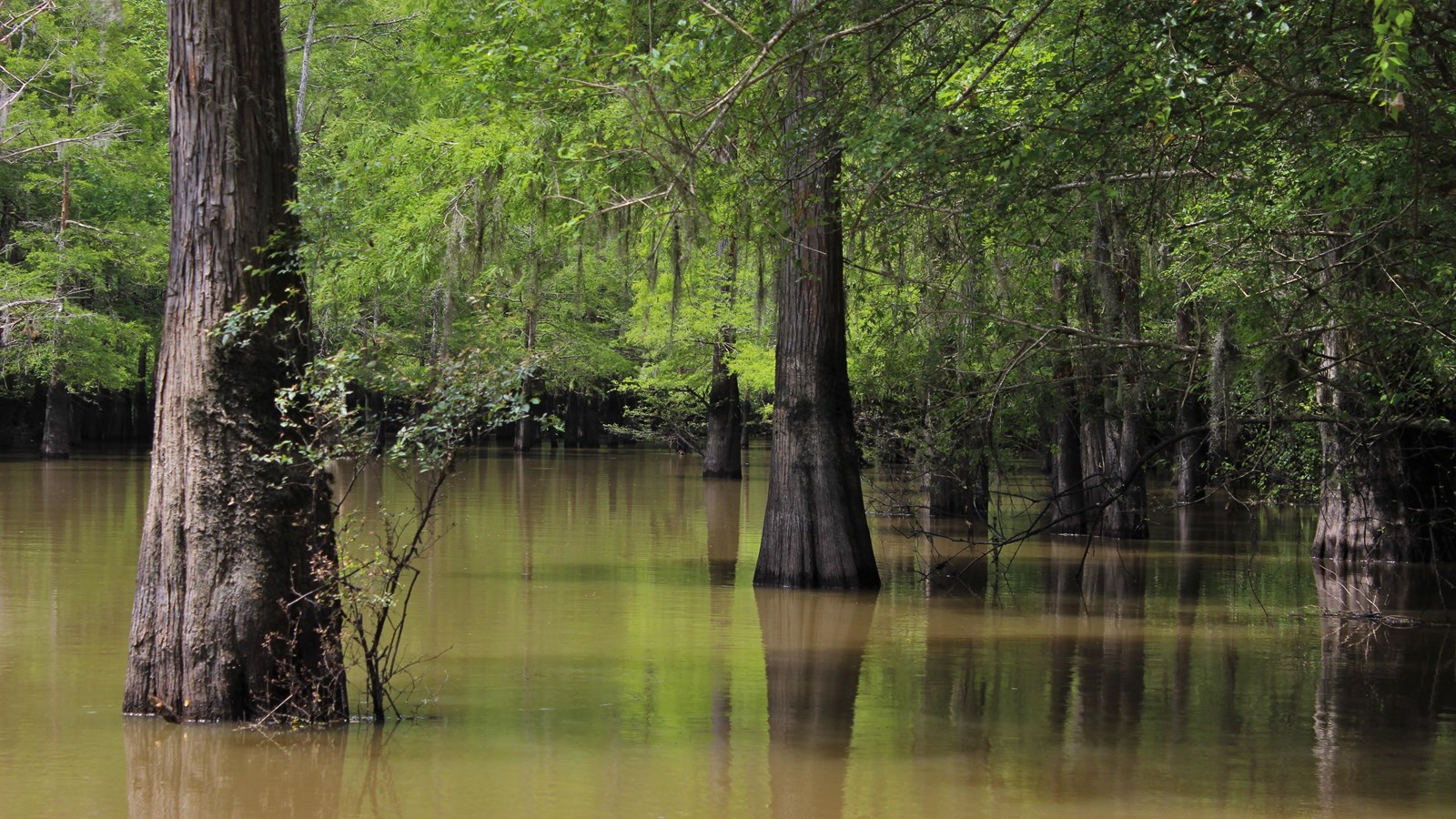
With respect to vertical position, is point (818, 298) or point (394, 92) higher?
point (394, 92)

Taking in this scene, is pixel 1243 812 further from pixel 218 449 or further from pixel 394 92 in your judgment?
pixel 394 92

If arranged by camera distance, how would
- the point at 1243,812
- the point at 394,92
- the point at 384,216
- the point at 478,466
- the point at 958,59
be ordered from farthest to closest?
the point at 478,466
the point at 394,92
the point at 384,216
the point at 958,59
the point at 1243,812

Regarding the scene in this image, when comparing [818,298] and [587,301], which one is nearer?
[818,298]

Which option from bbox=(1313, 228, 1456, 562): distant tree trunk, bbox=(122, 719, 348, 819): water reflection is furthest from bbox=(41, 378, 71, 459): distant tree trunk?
bbox=(122, 719, 348, 819): water reflection

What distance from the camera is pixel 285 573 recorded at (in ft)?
28.5

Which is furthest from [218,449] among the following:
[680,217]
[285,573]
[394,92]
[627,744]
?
[394,92]

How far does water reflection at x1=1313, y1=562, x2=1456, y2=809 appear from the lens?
827cm

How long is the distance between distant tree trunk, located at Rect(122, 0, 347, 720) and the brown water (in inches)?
15.1

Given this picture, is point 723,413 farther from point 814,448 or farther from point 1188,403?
point 814,448

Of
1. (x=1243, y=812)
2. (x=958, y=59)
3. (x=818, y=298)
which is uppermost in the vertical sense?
(x=958, y=59)

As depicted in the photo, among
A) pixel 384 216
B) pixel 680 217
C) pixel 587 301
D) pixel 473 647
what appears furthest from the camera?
pixel 587 301

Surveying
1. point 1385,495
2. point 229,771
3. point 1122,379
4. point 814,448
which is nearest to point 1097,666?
point 1122,379

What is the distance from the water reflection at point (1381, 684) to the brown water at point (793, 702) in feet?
0.13

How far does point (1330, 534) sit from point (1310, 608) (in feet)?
15.4
